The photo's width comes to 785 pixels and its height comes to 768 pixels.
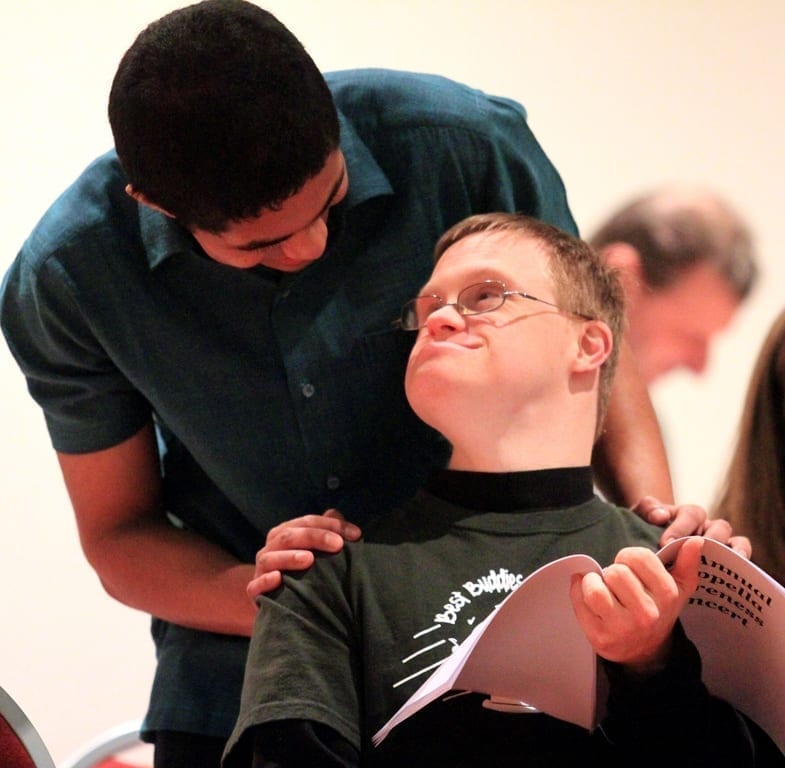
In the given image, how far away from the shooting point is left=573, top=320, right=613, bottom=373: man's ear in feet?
4.00

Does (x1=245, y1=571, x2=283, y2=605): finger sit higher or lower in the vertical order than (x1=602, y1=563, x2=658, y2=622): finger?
lower

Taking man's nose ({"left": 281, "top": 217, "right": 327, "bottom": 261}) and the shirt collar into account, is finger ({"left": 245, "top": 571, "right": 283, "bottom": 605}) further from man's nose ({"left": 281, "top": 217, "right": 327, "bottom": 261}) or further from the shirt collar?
man's nose ({"left": 281, "top": 217, "right": 327, "bottom": 261})

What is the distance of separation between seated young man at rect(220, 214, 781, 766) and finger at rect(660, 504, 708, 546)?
0.09 ft

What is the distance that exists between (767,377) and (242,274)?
88 centimetres

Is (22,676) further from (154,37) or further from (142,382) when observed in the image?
(154,37)

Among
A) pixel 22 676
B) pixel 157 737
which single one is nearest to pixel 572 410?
pixel 157 737

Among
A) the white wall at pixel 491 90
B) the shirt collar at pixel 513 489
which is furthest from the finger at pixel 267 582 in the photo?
the white wall at pixel 491 90

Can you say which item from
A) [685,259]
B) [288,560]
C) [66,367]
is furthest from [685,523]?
[685,259]

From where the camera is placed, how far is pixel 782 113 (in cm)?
252

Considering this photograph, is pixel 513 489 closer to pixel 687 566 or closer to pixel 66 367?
pixel 687 566

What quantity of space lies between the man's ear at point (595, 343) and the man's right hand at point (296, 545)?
312 millimetres

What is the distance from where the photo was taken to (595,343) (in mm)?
1229

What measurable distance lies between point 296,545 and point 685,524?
39 centimetres

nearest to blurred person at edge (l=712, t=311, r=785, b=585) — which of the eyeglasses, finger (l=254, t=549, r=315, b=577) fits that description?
the eyeglasses
